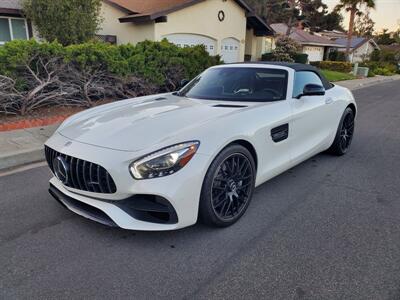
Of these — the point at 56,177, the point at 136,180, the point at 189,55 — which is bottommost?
the point at 56,177

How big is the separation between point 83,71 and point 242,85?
4.51 m

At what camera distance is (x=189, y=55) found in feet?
30.5

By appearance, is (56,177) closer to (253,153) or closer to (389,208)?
(253,153)

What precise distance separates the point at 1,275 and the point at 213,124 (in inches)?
79.2

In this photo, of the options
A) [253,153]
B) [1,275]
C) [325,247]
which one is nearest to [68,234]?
[1,275]

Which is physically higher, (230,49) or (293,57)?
(230,49)

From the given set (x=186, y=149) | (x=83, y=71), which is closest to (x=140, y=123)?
(x=186, y=149)

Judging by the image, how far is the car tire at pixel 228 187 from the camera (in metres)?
2.83

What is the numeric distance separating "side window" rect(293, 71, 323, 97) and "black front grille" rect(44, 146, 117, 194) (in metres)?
2.47

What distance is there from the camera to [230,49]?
1820 cm

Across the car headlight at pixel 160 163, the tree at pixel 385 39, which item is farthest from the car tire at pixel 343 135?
the tree at pixel 385 39

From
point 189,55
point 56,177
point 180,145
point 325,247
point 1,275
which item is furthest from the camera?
point 189,55

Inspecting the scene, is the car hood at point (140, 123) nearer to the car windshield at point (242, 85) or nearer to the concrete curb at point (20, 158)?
the car windshield at point (242, 85)

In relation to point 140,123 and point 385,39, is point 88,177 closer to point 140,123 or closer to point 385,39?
point 140,123
